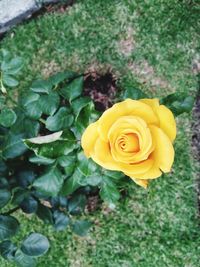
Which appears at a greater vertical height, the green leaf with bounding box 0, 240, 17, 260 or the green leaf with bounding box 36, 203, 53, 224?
the green leaf with bounding box 0, 240, 17, 260

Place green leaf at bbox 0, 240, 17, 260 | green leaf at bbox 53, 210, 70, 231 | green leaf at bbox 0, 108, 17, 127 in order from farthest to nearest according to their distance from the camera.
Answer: green leaf at bbox 53, 210, 70, 231
green leaf at bbox 0, 240, 17, 260
green leaf at bbox 0, 108, 17, 127

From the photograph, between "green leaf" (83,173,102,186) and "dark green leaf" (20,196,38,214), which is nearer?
"green leaf" (83,173,102,186)

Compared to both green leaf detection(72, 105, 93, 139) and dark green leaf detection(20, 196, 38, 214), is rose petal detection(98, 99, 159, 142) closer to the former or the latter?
green leaf detection(72, 105, 93, 139)

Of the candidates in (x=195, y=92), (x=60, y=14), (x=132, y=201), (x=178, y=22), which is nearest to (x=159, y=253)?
(x=132, y=201)

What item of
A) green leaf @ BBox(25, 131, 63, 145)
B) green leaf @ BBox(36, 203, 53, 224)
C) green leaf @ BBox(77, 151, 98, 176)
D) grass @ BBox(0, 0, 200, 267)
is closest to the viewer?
green leaf @ BBox(25, 131, 63, 145)

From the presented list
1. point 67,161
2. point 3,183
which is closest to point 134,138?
point 67,161

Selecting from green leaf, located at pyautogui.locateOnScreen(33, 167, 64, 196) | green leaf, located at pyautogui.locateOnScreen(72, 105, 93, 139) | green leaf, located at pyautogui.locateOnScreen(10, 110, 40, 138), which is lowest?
green leaf, located at pyautogui.locateOnScreen(33, 167, 64, 196)

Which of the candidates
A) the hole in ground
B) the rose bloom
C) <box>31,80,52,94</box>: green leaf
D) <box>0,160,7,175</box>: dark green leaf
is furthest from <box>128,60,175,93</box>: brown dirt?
the rose bloom
